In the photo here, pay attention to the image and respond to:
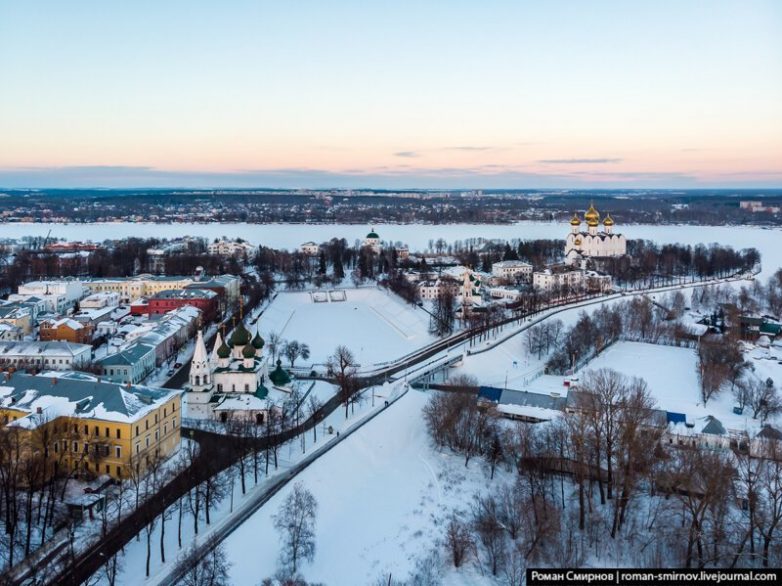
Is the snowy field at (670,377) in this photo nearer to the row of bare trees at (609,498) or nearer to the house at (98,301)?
the row of bare trees at (609,498)

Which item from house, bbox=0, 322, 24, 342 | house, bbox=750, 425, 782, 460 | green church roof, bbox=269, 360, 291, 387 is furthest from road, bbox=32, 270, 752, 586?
house, bbox=750, 425, 782, 460

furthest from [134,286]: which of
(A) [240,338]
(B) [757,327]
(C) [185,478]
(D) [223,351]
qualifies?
(B) [757,327]

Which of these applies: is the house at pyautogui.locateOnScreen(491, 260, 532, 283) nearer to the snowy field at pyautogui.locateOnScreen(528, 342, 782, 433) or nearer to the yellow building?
the snowy field at pyautogui.locateOnScreen(528, 342, 782, 433)

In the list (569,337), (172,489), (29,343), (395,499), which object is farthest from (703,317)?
(29,343)

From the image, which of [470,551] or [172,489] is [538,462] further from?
[172,489]

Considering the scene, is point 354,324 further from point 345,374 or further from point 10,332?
point 10,332
